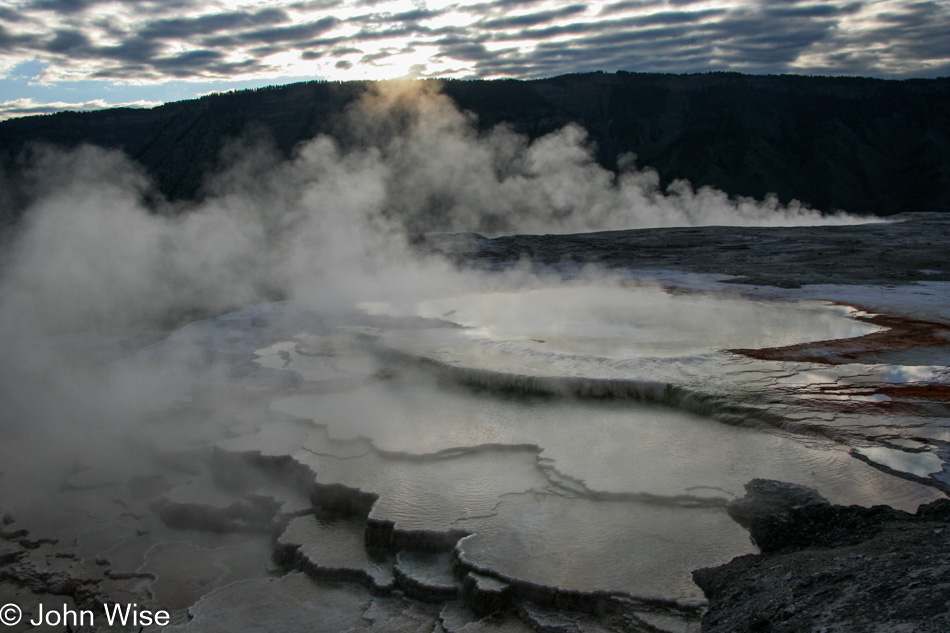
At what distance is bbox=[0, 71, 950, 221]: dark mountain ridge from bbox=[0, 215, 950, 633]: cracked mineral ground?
103 ft

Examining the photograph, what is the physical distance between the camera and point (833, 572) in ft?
7.97

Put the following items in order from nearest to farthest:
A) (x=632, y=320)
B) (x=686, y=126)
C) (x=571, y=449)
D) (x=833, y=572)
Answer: (x=833, y=572)
(x=571, y=449)
(x=632, y=320)
(x=686, y=126)

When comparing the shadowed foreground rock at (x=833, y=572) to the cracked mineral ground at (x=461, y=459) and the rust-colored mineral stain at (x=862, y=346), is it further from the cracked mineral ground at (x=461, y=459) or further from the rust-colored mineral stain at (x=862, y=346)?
the rust-colored mineral stain at (x=862, y=346)

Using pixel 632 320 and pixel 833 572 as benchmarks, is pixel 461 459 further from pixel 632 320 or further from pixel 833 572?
pixel 632 320

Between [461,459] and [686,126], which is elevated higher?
[686,126]

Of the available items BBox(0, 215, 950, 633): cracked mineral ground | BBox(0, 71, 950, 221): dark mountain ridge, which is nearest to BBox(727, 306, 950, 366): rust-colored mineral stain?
BBox(0, 215, 950, 633): cracked mineral ground

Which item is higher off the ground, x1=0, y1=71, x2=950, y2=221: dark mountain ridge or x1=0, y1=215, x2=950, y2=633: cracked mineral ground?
x1=0, y1=71, x2=950, y2=221: dark mountain ridge

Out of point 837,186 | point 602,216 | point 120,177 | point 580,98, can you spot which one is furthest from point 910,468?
point 580,98

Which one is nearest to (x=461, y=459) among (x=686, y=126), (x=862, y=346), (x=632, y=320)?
(x=632, y=320)

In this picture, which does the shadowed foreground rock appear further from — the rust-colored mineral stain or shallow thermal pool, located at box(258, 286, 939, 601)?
the rust-colored mineral stain

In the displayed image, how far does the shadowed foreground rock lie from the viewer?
212 centimetres

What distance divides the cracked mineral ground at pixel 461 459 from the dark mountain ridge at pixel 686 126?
103 feet

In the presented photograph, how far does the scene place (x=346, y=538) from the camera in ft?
11.0

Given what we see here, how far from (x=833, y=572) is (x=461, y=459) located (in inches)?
72.6
